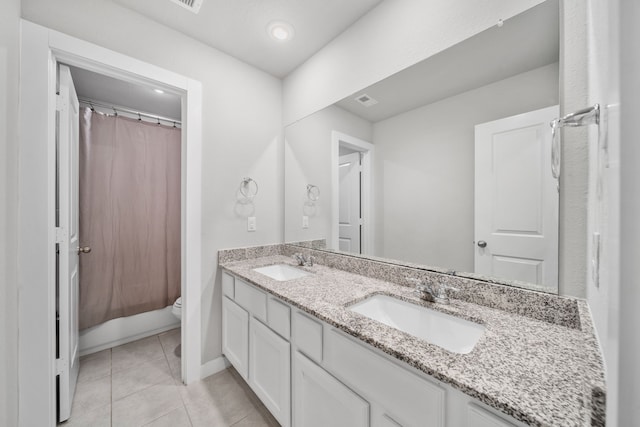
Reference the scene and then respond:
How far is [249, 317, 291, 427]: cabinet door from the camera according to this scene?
3.94ft

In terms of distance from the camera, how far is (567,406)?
0.52m

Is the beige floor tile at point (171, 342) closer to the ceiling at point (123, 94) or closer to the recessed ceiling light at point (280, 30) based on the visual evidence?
the ceiling at point (123, 94)

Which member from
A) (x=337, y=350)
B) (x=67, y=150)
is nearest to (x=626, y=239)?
(x=337, y=350)

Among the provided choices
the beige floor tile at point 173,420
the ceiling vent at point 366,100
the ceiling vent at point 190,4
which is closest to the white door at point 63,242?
the beige floor tile at point 173,420

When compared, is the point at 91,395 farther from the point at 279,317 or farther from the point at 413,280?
the point at 413,280

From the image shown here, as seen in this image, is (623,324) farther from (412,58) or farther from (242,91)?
(242,91)

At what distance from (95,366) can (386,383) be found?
7.70ft

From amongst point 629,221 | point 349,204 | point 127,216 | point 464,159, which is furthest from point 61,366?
point 464,159

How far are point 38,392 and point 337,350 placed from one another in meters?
1.54

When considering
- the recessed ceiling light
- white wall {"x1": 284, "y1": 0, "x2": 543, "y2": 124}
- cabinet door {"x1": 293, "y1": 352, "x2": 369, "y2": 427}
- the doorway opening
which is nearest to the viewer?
cabinet door {"x1": 293, "y1": 352, "x2": 369, "y2": 427}

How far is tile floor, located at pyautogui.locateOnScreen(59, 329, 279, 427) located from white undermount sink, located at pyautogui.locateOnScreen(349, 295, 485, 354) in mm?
948

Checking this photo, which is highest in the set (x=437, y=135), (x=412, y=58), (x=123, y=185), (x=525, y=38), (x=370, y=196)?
(x=412, y=58)

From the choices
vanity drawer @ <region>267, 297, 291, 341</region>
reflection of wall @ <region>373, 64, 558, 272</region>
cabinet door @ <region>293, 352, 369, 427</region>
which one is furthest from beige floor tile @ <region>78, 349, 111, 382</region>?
reflection of wall @ <region>373, 64, 558, 272</region>

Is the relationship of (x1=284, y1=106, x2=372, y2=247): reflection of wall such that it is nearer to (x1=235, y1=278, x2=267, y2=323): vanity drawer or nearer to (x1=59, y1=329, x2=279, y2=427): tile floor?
(x1=235, y1=278, x2=267, y2=323): vanity drawer
